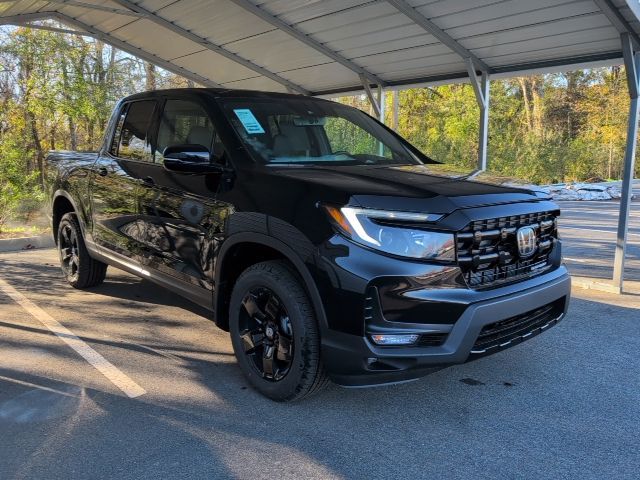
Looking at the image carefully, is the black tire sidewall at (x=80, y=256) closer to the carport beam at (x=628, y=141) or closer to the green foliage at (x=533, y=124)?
the carport beam at (x=628, y=141)

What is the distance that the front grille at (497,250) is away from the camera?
9.35ft

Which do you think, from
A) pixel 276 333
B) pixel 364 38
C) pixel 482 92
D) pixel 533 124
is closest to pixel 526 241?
pixel 276 333

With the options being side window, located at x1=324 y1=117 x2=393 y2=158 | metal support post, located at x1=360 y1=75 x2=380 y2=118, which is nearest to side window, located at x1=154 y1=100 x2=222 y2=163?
side window, located at x1=324 y1=117 x2=393 y2=158

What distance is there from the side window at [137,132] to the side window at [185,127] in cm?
21

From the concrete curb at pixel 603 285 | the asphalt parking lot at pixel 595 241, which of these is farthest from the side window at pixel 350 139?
the asphalt parking lot at pixel 595 241

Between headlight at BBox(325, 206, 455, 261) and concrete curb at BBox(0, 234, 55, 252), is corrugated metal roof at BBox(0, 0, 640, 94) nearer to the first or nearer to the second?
concrete curb at BBox(0, 234, 55, 252)

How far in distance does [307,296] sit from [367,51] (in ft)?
18.9

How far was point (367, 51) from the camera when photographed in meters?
7.81

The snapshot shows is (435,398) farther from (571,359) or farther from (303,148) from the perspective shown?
(303,148)

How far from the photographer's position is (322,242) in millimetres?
2812

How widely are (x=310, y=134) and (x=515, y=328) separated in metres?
2.04

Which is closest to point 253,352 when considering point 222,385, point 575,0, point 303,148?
point 222,385

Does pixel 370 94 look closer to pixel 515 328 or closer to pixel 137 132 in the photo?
pixel 137 132

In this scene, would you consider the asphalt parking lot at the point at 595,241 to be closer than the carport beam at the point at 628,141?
No
